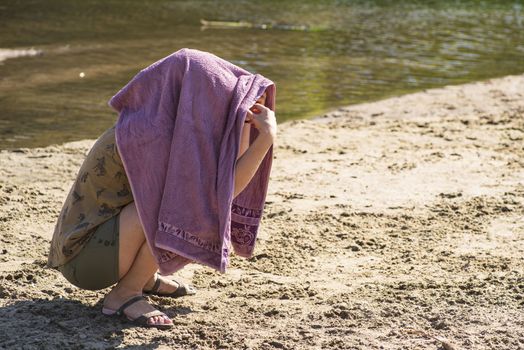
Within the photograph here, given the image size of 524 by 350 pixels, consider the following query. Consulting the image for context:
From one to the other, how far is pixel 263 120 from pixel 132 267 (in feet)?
2.42

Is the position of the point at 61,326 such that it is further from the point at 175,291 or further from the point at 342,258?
the point at 342,258

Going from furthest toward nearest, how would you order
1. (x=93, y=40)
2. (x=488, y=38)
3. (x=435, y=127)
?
1. (x=488, y=38)
2. (x=93, y=40)
3. (x=435, y=127)

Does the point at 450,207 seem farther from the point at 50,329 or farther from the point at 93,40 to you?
the point at 93,40

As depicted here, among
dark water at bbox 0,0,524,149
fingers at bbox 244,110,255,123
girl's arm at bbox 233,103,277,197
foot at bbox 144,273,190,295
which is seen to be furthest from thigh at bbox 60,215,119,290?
dark water at bbox 0,0,524,149

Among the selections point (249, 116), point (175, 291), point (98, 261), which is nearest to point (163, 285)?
point (175, 291)

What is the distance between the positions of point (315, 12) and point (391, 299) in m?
13.1

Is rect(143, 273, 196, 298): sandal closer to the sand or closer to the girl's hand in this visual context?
the sand

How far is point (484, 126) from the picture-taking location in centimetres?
721

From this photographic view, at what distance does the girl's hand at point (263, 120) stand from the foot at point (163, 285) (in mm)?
794

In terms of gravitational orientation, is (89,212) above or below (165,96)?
below

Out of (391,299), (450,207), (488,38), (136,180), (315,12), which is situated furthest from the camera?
(315,12)

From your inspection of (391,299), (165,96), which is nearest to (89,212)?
(165,96)

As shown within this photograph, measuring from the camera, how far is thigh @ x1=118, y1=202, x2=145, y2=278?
3.23m

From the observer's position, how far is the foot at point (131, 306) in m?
3.34
